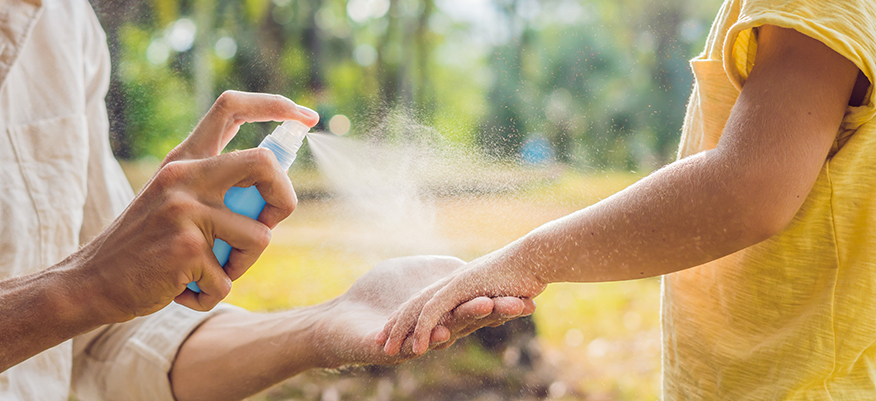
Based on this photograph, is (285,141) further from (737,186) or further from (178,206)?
(737,186)

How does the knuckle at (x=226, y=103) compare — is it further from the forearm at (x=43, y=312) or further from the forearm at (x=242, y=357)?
the forearm at (x=242, y=357)

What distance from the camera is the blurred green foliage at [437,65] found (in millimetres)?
3037

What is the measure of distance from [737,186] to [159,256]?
0.60 m

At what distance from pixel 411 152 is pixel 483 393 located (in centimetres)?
137

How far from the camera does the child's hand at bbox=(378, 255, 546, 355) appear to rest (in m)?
0.68

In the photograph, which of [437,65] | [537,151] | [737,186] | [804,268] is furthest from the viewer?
[437,65]

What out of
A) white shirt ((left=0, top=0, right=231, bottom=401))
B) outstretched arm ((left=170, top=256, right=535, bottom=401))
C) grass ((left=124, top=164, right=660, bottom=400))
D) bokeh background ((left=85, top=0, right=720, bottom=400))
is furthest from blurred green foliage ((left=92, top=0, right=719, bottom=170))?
outstretched arm ((left=170, top=256, right=535, bottom=401))

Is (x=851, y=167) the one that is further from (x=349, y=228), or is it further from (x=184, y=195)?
(x=349, y=228)

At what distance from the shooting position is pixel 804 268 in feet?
2.22

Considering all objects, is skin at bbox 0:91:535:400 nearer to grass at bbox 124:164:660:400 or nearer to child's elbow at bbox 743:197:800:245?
child's elbow at bbox 743:197:800:245

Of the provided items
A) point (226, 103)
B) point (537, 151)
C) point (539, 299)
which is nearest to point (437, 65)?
point (537, 151)

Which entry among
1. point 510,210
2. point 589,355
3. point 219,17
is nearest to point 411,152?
point 510,210

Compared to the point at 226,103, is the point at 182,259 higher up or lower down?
lower down

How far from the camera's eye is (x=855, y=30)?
22.2 inches
